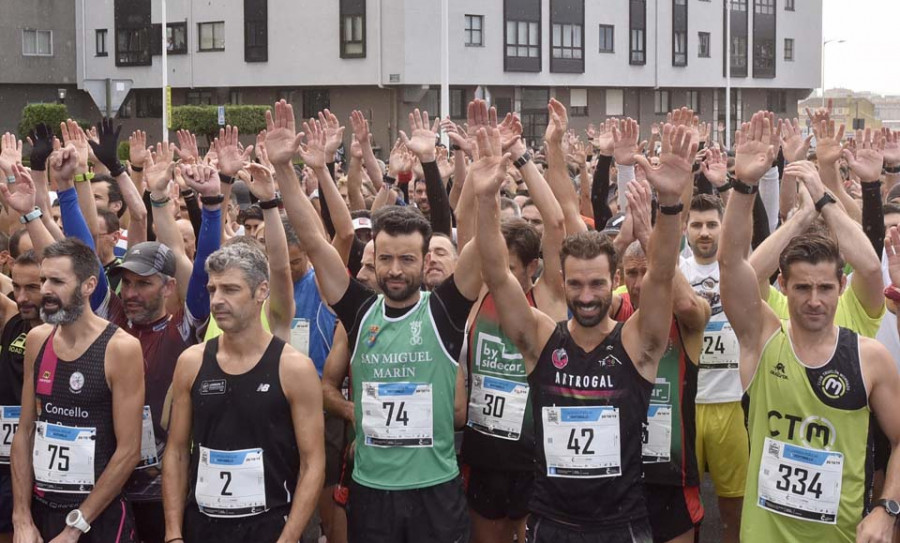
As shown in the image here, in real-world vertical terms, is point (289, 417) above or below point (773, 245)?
below

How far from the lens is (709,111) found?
182 feet

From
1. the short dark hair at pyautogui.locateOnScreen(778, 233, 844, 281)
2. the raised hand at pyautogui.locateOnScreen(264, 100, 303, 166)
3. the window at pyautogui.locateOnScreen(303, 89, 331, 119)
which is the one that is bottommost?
the short dark hair at pyautogui.locateOnScreen(778, 233, 844, 281)

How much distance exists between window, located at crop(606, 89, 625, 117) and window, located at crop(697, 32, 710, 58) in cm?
491

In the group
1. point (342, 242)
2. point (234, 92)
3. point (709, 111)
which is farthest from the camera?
point (709, 111)

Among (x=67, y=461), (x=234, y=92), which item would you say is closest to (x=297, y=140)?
(x=67, y=461)

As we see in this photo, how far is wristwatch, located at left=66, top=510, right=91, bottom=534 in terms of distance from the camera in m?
5.32

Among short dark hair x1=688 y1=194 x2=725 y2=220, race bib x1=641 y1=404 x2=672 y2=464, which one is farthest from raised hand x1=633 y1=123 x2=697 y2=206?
short dark hair x1=688 y1=194 x2=725 y2=220

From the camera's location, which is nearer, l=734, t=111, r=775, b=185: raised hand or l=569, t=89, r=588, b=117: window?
l=734, t=111, r=775, b=185: raised hand

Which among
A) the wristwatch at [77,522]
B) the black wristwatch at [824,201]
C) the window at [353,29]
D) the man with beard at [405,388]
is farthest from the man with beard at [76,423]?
the window at [353,29]

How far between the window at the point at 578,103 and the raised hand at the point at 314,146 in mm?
43558

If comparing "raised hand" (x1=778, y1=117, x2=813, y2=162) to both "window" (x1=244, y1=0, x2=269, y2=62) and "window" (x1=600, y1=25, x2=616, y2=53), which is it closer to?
"window" (x1=244, y1=0, x2=269, y2=62)

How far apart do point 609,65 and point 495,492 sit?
45682 mm

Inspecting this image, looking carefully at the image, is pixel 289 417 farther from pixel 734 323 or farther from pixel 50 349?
pixel 734 323

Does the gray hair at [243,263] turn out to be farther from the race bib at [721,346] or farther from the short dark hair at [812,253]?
the race bib at [721,346]
